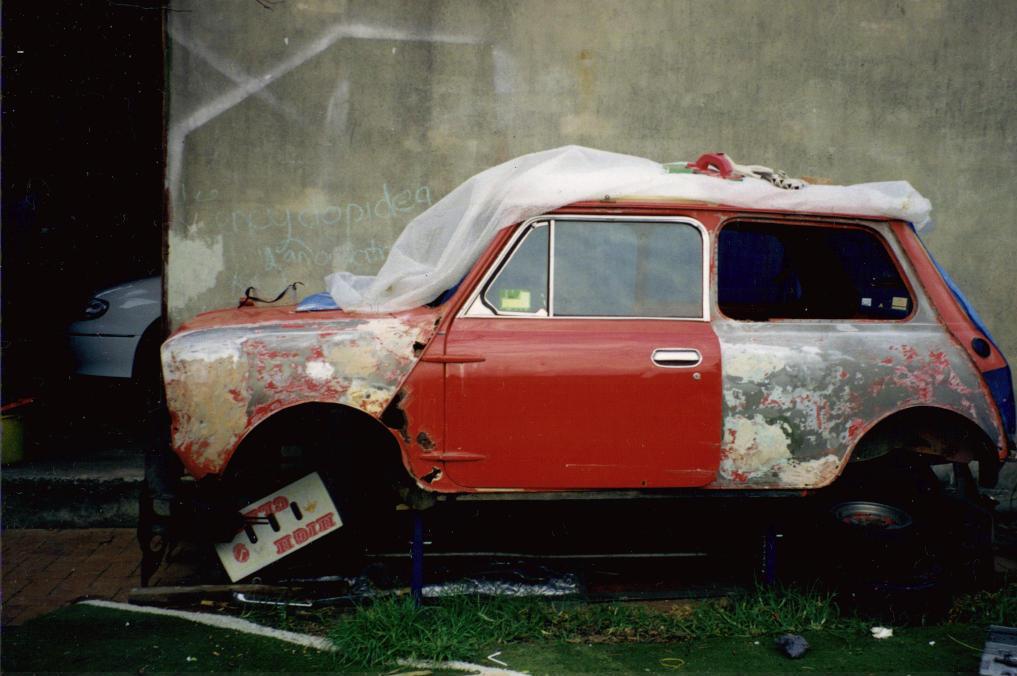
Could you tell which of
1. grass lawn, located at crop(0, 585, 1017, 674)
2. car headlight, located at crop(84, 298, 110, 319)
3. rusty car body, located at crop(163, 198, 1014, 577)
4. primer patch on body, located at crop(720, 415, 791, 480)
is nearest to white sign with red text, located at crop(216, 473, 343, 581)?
rusty car body, located at crop(163, 198, 1014, 577)

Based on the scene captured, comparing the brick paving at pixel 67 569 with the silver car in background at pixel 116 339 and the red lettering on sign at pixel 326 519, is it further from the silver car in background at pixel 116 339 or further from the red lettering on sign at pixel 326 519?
the silver car in background at pixel 116 339

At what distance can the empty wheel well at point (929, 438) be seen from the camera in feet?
14.0

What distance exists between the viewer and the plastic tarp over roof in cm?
425

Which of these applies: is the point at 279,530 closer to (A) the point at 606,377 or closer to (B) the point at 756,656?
(A) the point at 606,377

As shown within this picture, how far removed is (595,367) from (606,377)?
A: 65 mm

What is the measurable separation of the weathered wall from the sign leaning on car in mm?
1876

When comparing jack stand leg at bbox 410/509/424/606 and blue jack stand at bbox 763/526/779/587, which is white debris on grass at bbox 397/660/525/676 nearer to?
jack stand leg at bbox 410/509/424/606

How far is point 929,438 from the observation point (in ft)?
14.1

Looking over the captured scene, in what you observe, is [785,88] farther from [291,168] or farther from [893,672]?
[893,672]

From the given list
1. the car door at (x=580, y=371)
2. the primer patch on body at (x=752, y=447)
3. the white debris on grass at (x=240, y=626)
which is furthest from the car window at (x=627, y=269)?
the white debris on grass at (x=240, y=626)

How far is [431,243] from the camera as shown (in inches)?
188

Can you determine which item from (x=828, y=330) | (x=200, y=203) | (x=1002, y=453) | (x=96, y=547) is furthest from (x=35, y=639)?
(x=1002, y=453)

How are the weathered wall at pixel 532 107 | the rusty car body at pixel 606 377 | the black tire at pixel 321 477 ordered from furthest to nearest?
the weathered wall at pixel 532 107, the black tire at pixel 321 477, the rusty car body at pixel 606 377

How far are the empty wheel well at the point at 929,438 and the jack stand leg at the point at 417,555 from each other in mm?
1998
